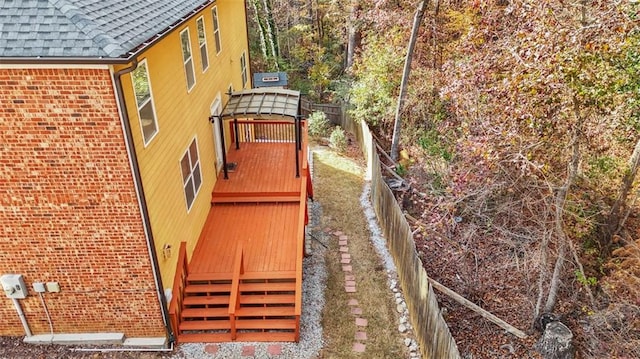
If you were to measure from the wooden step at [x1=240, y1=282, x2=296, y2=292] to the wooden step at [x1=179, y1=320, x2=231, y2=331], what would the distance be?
0.83 m

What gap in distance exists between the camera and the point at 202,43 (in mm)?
12609

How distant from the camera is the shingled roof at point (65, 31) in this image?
6281mm

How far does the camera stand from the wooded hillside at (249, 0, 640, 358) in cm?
675

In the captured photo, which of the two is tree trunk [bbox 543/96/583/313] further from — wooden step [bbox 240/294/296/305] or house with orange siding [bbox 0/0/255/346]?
house with orange siding [bbox 0/0/255/346]

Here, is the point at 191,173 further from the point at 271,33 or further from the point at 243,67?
the point at 271,33

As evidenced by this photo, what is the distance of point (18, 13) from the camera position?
6633mm

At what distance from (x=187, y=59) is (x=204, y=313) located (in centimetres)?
632

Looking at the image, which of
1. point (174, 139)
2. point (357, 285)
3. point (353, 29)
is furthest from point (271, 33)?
point (357, 285)

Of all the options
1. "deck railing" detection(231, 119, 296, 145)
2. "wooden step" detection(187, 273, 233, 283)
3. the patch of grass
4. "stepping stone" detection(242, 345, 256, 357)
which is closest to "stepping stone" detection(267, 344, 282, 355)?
"stepping stone" detection(242, 345, 256, 357)

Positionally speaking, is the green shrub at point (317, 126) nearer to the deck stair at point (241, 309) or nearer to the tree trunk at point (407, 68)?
the tree trunk at point (407, 68)

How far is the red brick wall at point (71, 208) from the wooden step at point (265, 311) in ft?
5.73

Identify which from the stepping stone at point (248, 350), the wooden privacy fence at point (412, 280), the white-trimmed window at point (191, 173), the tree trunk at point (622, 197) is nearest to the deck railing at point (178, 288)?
the white-trimmed window at point (191, 173)

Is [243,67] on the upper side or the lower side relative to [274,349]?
upper

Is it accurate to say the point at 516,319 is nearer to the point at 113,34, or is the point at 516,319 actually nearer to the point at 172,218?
the point at 172,218
